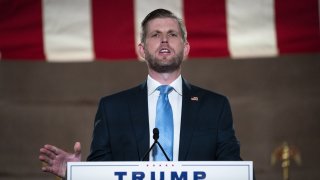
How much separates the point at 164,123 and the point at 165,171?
375mm

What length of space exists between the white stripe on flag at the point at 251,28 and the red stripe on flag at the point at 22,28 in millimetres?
1027

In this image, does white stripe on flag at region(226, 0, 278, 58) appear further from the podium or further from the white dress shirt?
the podium

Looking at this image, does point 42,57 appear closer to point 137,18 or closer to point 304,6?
point 137,18

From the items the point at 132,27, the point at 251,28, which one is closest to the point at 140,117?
the point at 132,27

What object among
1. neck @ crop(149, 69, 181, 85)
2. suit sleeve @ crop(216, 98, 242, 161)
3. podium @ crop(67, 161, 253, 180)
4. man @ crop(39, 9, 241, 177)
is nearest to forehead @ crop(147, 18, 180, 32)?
man @ crop(39, 9, 241, 177)

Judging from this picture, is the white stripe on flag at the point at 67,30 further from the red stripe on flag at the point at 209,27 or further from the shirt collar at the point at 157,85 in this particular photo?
the shirt collar at the point at 157,85

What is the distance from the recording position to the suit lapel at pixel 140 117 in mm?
1949

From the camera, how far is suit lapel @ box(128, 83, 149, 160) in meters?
1.95

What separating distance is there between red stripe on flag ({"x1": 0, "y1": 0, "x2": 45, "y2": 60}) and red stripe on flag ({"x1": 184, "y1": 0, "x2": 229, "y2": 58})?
0.81 meters

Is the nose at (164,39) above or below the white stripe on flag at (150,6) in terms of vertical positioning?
below

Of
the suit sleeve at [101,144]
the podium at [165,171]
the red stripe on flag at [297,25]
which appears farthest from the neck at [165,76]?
the red stripe on flag at [297,25]

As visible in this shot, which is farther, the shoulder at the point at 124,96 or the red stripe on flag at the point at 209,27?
the red stripe on flag at the point at 209,27

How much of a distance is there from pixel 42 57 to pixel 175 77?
1.34 meters

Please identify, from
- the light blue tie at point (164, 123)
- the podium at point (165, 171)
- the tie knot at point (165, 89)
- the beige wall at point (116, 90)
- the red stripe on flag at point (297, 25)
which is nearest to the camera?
the podium at point (165, 171)
